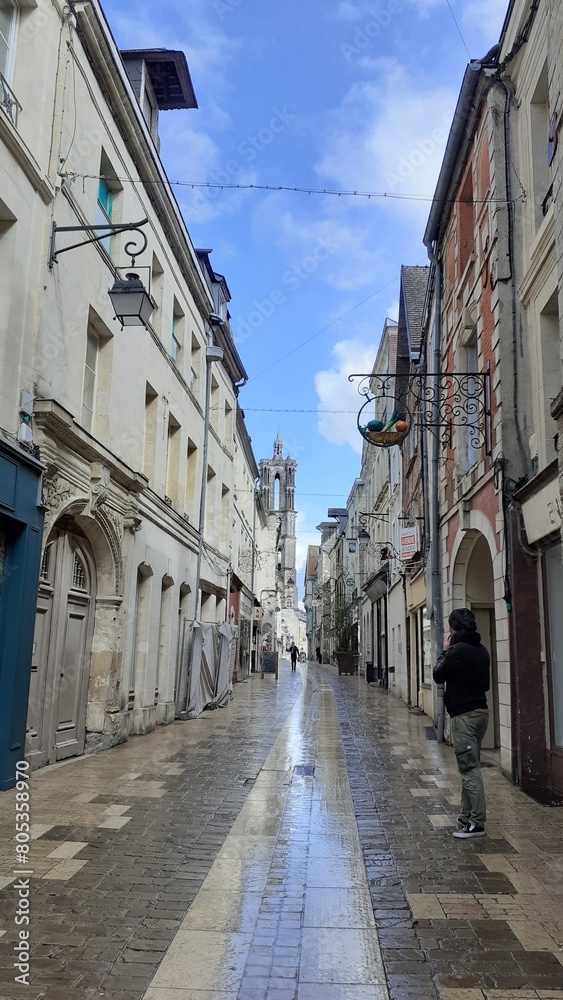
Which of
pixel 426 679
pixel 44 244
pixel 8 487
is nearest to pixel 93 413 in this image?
pixel 44 244

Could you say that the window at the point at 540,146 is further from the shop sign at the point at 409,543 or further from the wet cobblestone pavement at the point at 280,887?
the shop sign at the point at 409,543

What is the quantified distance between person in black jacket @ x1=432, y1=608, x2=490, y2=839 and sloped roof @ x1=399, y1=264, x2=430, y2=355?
12976mm

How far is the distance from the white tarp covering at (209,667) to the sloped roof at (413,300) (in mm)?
8430

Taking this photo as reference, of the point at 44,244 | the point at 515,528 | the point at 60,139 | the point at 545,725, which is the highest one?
the point at 60,139

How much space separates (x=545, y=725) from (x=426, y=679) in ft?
29.0

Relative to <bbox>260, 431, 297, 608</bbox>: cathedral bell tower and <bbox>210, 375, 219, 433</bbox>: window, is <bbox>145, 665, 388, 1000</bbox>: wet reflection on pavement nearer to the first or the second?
<bbox>210, 375, 219, 433</bbox>: window

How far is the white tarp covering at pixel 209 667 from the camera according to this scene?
17.0m

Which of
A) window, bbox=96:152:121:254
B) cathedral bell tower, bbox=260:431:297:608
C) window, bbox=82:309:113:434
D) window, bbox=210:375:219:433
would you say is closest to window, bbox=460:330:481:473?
window, bbox=82:309:113:434

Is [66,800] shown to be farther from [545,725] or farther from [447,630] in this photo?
[447,630]

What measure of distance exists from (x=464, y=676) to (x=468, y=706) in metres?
0.25

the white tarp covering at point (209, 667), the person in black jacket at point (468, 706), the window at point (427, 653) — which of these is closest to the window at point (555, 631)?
the person in black jacket at point (468, 706)

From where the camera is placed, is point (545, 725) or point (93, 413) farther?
point (93, 413)

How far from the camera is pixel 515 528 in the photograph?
9.12 meters

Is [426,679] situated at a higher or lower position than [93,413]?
lower
